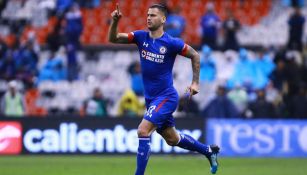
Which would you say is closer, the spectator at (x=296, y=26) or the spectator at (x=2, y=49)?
the spectator at (x=2, y=49)

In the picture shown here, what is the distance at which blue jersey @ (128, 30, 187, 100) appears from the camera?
1170cm

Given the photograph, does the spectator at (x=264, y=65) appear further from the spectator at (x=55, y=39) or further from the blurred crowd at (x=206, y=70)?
the spectator at (x=55, y=39)

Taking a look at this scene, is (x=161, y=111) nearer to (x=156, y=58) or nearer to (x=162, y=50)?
(x=156, y=58)

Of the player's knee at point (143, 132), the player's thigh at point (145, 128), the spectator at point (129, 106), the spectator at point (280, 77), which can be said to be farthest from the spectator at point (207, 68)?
the player's knee at point (143, 132)

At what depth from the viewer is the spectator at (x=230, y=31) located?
24438mm

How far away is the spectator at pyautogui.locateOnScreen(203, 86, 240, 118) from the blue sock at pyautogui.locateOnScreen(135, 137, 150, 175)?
1002cm

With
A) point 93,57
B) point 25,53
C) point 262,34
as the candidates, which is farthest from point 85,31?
point 262,34

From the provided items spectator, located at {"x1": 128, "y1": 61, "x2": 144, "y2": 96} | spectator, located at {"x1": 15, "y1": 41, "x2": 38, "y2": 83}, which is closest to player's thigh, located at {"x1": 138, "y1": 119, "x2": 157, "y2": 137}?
spectator, located at {"x1": 128, "y1": 61, "x2": 144, "y2": 96}

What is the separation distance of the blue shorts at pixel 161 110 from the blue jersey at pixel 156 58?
92mm

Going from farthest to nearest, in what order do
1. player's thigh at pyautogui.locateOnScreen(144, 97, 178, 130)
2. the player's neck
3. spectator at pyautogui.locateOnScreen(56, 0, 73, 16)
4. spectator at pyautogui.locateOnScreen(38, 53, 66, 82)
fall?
spectator at pyautogui.locateOnScreen(56, 0, 73, 16) → spectator at pyautogui.locateOnScreen(38, 53, 66, 82) → the player's neck → player's thigh at pyautogui.locateOnScreen(144, 97, 178, 130)

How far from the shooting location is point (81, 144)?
20266mm

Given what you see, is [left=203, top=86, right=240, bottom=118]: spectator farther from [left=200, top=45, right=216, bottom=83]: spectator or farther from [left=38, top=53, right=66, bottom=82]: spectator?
[left=38, top=53, right=66, bottom=82]: spectator

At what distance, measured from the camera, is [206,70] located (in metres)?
23.5

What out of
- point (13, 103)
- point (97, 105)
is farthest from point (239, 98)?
point (13, 103)
